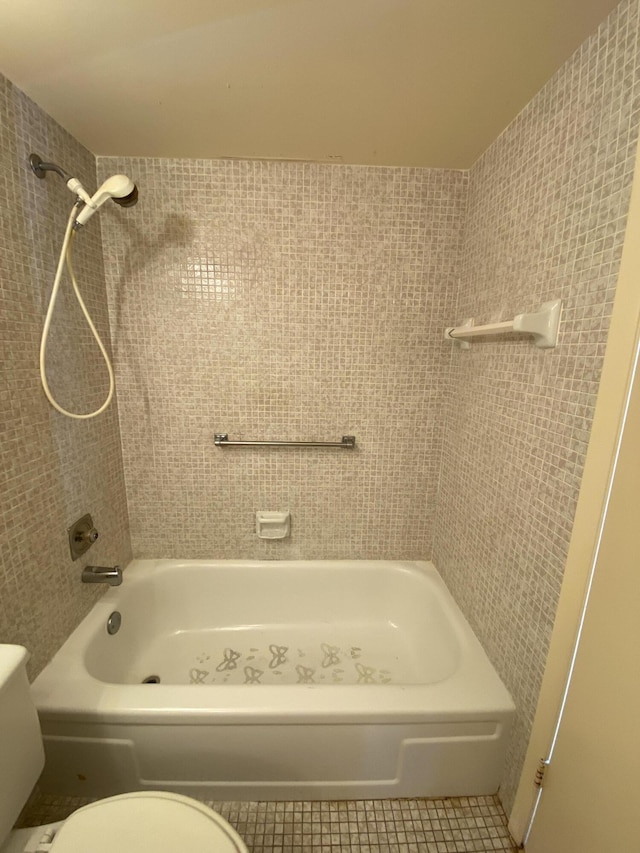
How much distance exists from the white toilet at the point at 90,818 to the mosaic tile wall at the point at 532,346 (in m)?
0.85

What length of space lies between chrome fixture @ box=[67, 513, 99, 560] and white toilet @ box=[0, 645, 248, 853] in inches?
18.7

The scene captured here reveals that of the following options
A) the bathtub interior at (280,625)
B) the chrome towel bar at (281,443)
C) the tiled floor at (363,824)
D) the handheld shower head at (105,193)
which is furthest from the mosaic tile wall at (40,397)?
the tiled floor at (363,824)

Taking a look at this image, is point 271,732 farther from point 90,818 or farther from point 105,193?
point 105,193

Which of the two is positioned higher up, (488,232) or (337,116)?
(337,116)

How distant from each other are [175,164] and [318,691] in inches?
74.7

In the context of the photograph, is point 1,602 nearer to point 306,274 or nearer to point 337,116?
point 306,274

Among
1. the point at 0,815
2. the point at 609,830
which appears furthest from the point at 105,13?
the point at 609,830

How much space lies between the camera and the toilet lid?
0.71 metres

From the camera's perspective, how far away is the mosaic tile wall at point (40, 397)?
3.21 ft

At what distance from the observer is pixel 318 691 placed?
105cm

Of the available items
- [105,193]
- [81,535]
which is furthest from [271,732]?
[105,193]

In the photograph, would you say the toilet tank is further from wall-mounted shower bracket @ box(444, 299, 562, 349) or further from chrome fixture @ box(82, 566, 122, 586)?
wall-mounted shower bracket @ box(444, 299, 562, 349)

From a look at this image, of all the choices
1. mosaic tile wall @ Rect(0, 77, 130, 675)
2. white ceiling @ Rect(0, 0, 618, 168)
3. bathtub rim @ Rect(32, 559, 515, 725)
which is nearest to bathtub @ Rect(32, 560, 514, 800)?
bathtub rim @ Rect(32, 559, 515, 725)

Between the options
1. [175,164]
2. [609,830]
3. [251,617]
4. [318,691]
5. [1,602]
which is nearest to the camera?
[609,830]
